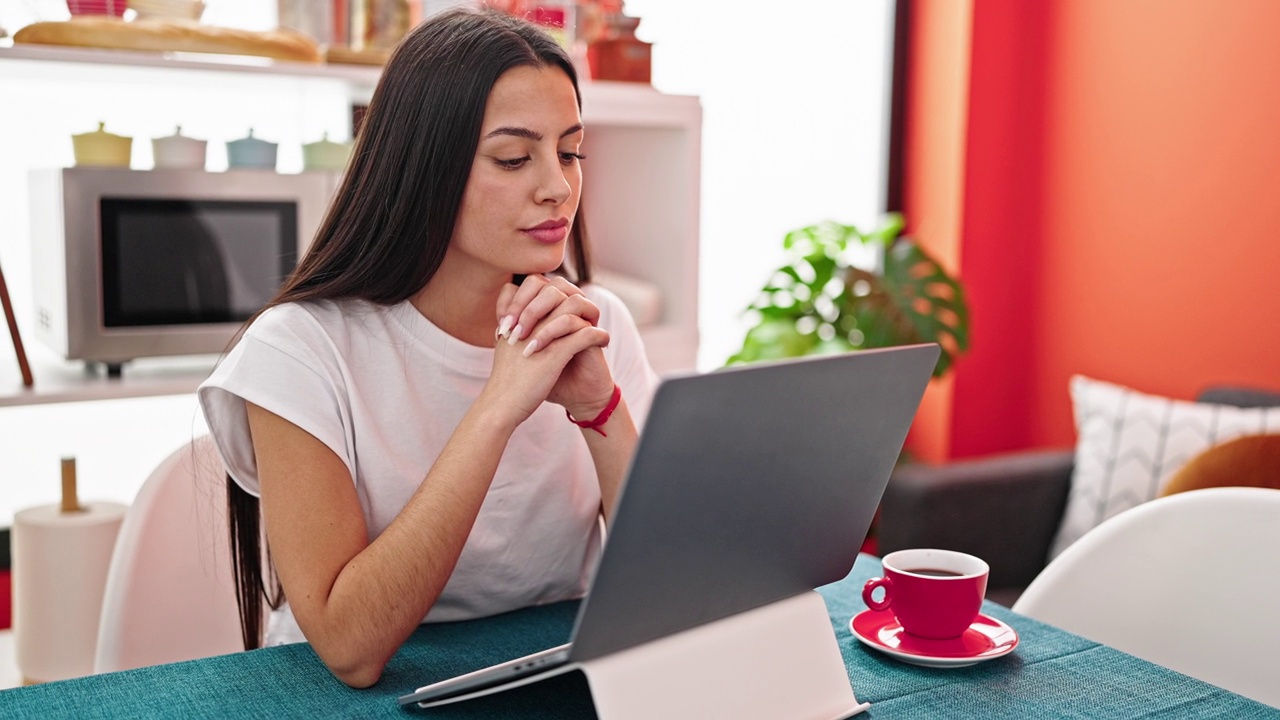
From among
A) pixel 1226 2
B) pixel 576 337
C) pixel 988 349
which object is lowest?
pixel 988 349

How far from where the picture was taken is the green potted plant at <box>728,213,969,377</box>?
2.90 meters

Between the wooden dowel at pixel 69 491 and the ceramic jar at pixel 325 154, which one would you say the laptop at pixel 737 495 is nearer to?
the wooden dowel at pixel 69 491

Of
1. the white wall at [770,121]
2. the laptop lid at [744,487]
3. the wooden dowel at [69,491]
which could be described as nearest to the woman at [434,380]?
the laptop lid at [744,487]

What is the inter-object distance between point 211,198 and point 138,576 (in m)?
0.84

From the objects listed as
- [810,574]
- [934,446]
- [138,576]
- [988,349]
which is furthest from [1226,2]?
[138,576]

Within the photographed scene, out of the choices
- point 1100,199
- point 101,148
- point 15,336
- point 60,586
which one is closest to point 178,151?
point 101,148

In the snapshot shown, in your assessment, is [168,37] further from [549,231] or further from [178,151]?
[549,231]

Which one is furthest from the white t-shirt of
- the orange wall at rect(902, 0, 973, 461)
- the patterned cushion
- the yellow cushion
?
the orange wall at rect(902, 0, 973, 461)

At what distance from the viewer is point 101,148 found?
1.96 m

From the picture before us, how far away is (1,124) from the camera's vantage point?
2242mm

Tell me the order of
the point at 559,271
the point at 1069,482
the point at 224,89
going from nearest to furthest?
the point at 559,271 < the point at 224,89 < the point at 1069,482

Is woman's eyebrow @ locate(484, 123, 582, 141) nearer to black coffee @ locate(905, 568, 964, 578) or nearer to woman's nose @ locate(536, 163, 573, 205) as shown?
woman's nose @ locate(536, 163, 573, 205)

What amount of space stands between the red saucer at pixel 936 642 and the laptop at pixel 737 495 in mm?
124

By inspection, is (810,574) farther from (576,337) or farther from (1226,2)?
(1226,2)
